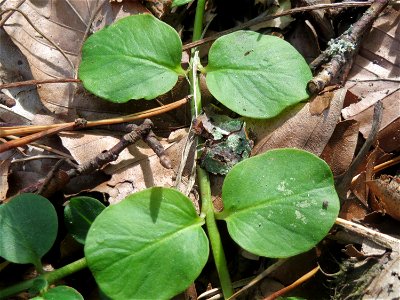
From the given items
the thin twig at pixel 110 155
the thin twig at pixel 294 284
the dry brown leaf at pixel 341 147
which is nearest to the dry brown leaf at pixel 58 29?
the thin twig at pixel 110 155

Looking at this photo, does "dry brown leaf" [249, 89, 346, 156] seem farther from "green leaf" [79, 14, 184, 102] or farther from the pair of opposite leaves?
"green leaf" [79, 14, 184, 102]

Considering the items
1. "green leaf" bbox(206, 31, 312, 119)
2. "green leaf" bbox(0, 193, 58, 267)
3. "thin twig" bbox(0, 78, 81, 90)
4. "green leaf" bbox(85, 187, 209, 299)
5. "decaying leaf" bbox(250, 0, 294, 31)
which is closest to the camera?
"green leaf" bbox(85, 187, 209, 299)

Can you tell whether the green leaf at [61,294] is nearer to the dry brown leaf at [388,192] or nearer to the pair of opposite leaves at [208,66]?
the pair of opposite leaves at [208,66]

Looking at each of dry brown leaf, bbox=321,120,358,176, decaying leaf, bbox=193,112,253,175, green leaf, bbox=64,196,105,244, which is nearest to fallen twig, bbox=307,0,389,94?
dry brown leaf, bbox=321,120,358,176

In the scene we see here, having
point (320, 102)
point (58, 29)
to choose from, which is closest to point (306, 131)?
point (320, 102)

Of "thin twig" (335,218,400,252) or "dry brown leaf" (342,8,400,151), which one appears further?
"dry brown leaf" (342,8,400,151)

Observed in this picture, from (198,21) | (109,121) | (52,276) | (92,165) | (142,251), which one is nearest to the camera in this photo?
(142,251)

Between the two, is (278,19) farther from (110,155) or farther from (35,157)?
(35,157)
